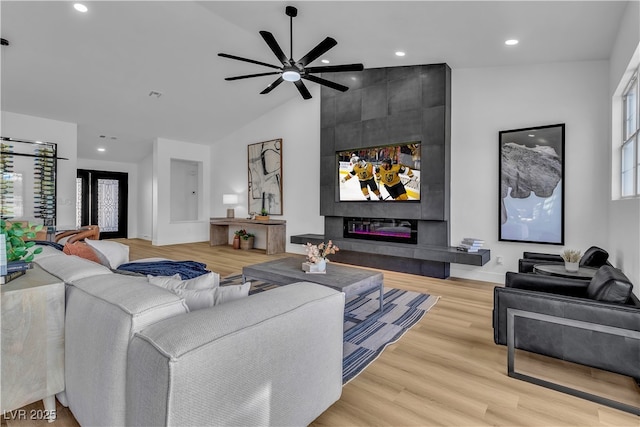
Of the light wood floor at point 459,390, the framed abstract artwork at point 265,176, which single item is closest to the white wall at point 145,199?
the framed abstract artwork at point 265,176

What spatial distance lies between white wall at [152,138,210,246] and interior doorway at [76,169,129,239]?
95.0 inches

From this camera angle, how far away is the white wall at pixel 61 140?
6.08 meters

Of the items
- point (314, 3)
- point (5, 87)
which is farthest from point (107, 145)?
point (314, 3)

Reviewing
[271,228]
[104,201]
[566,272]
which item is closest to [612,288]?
[566,272]

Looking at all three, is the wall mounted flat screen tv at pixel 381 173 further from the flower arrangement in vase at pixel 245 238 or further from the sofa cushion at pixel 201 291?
the sofa cushion at pixel 201 291

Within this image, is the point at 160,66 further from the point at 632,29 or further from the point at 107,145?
the point at 632,29

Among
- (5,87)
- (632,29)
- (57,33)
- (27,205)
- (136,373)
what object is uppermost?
(57,33)

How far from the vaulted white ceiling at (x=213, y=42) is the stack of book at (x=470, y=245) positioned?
2.43m

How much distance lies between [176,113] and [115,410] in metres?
6.90

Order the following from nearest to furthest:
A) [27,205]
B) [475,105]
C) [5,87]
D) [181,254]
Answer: [475,105], [5,87], [27,205], [181,254]

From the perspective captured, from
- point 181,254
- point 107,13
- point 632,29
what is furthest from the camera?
point 181,254

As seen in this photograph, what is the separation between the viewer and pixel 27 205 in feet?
20.5

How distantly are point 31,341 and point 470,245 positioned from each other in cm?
457

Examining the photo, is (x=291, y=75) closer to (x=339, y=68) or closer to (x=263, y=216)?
(x=339, y=68)
